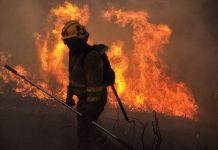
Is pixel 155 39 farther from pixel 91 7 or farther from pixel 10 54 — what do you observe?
pixel 10 54

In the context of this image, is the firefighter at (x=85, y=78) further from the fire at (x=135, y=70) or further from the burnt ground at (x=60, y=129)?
the fire at (x=135, y=70)

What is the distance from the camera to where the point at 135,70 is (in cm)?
1312

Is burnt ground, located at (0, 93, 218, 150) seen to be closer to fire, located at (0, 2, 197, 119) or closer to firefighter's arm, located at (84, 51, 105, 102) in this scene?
fire, located at (0, 2, 197, 119)

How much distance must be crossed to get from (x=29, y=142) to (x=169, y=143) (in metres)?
3.80

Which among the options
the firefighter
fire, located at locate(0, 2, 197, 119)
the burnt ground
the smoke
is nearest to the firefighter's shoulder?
the firefighter

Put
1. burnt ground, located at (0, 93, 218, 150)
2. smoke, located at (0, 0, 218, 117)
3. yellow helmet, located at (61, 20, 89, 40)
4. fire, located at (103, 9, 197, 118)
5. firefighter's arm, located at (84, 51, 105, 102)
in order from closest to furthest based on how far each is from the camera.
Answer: firefighter's arm, located at (84, 51, 105, 102) → yellow helmet, located at (61, 20, 89, 40) → burnt ground, located at (0, 93, 218, 150) → fire, located at (103, 9, 197, 118) → smoke, located at (0, 0, 218, 117)

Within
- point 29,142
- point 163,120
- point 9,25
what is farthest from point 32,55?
point 29,142

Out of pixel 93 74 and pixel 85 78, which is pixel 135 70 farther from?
pixel 93 74

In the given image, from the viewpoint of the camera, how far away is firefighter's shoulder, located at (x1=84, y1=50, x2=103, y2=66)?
4887 mm

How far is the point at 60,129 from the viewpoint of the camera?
25.7ft

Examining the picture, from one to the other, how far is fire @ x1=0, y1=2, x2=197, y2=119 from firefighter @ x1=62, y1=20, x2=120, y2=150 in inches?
259

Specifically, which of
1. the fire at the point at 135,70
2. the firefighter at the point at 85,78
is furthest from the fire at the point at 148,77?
the firefighter at the point at 85,78

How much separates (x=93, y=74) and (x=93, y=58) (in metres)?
0.27

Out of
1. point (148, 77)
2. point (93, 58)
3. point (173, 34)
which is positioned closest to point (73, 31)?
point (93, 58)
